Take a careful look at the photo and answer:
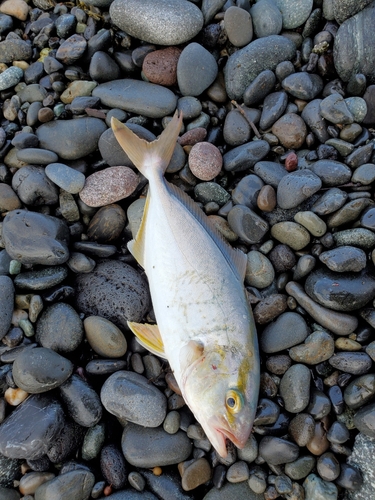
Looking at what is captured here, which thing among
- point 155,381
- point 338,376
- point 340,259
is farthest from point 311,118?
point 155,381

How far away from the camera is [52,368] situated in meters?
3.33

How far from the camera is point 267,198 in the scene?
3877 mm

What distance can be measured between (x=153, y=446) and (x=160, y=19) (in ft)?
14.3

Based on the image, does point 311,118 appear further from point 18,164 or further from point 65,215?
point 18,164

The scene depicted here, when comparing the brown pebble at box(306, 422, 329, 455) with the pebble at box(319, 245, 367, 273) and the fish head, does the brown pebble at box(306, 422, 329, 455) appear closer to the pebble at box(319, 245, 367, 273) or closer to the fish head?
the fish head

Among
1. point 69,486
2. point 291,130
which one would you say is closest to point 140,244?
point 291,130

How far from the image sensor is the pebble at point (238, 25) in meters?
4.37

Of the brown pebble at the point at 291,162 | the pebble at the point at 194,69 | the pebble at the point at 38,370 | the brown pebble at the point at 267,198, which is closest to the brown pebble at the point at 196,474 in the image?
the pebble at the point at 38,370

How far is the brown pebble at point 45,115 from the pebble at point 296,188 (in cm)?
260

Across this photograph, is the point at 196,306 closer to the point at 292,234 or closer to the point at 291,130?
the point at 292,234

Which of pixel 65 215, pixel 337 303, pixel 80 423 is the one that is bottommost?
pixel 80 423


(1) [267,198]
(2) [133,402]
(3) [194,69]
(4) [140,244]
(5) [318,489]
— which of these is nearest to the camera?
(5) [318,489]

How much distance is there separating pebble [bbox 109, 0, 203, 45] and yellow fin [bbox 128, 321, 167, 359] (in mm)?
3180

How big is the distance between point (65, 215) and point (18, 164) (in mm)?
817
